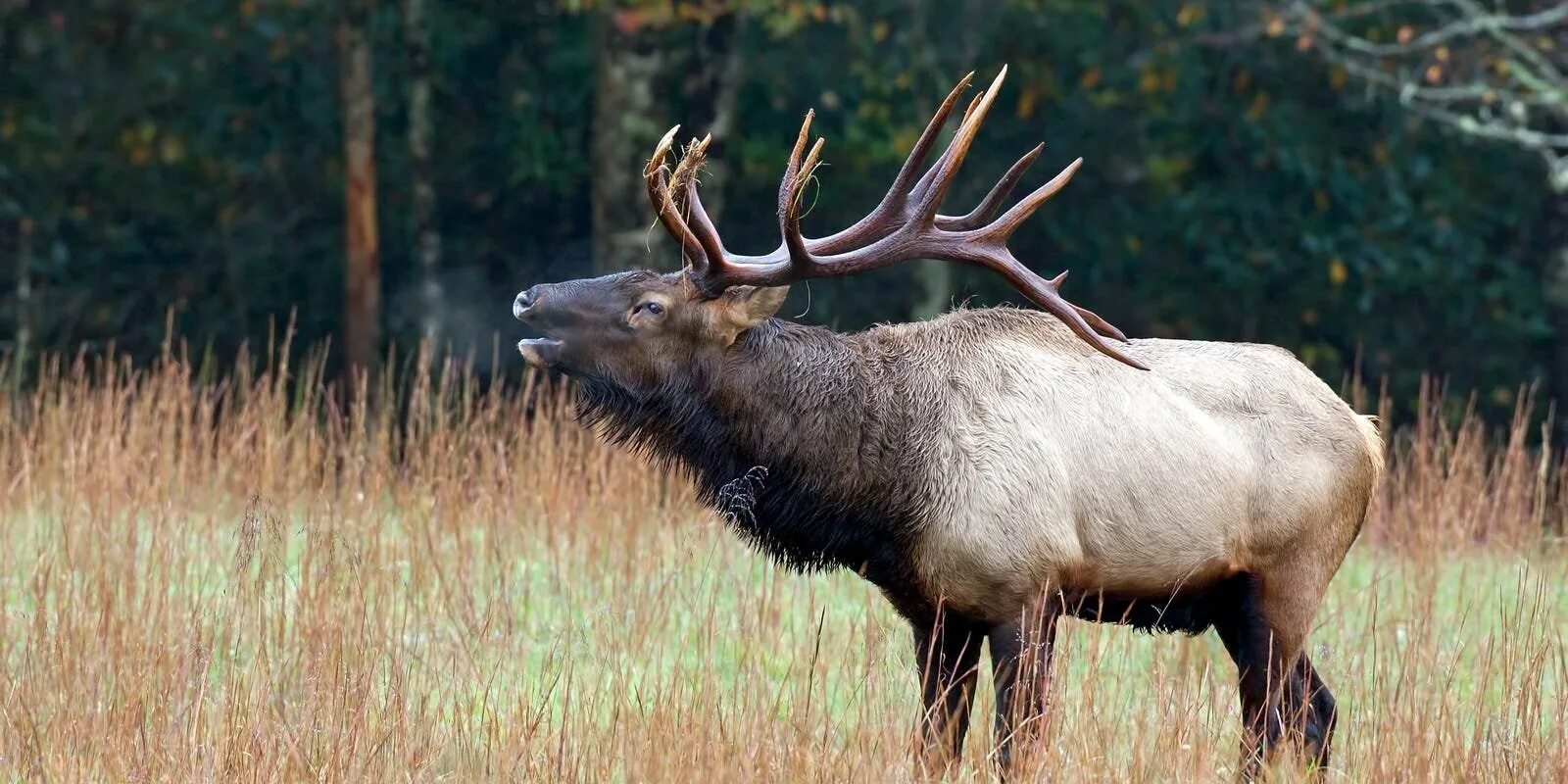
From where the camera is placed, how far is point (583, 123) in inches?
563

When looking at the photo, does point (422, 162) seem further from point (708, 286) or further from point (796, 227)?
point (796, 227)

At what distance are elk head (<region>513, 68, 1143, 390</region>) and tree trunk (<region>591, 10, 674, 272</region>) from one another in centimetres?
622

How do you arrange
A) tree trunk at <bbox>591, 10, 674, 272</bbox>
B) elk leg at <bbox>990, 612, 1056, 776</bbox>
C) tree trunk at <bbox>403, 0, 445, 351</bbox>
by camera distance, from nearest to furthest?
elk leg at <bbox>990, 612, 1056, 776</bbox> < tree trunk at <bbox>591, 10, 674, 272</bbox> < tree trunk at <bbox>403, 0, 445, 351</bbox>

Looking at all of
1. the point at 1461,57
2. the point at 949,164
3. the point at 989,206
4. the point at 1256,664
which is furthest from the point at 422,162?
the point at 1256,664

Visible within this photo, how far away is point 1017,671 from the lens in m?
4.88

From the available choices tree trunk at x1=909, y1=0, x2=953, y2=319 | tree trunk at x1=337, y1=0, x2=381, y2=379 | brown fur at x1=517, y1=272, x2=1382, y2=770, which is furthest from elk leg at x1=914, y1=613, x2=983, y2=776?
tree trunk at x1=337, y1=0, x2=381, y2=379

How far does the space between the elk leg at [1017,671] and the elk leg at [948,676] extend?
12 centimetres

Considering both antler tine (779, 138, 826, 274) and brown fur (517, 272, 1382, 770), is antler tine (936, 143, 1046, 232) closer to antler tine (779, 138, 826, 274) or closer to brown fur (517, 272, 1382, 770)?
brown fur (517, 272, 1382, 770)

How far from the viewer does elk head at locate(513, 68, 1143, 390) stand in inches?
203

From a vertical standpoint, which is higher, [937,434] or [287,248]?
[937,434]

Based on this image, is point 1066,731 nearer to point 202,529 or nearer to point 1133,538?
point 1133,538

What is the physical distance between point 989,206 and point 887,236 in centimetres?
30

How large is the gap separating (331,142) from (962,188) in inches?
197

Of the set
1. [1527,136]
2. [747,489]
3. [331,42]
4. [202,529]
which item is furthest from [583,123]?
[747,489]
